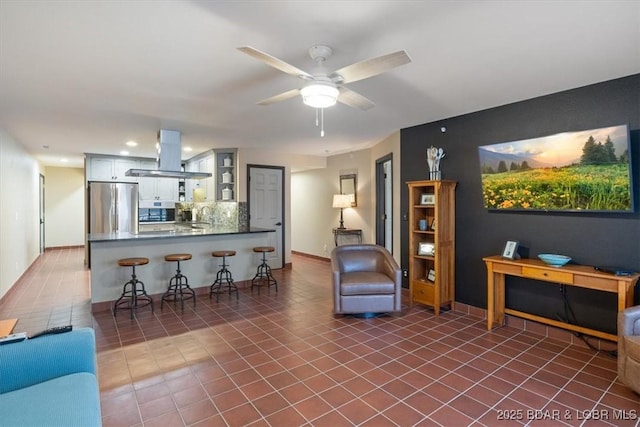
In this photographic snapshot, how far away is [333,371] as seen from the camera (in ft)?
8.87

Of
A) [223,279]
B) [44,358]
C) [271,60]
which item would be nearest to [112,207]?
[223,279]

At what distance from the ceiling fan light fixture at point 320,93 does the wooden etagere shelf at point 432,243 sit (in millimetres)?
2099

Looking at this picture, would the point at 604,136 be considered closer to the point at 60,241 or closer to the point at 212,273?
the point at 212,273

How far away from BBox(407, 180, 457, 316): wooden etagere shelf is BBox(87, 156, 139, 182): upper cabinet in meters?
6.42

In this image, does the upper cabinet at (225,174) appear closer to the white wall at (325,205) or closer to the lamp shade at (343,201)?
the lamp shade at (343,201)

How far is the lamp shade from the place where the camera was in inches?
268

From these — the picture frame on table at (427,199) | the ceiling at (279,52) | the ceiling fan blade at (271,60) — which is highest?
the ceiling at (279,52)

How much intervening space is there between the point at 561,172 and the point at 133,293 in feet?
16.1

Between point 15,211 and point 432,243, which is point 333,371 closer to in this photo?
point 432,243

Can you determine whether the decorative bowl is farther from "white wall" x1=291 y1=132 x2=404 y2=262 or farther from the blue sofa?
the blue sofa

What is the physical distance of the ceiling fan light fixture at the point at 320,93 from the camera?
2.29m

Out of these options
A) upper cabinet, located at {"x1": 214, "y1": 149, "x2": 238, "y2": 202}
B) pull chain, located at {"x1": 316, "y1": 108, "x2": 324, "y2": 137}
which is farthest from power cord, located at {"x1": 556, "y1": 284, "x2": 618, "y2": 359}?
upper cabinet, located at {"x1": 214, "y1": 149, "x2": 238, "y2": 202}

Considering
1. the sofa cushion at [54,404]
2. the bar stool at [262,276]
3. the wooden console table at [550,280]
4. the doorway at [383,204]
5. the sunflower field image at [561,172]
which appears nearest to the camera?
the sofa cushion at [54,404]

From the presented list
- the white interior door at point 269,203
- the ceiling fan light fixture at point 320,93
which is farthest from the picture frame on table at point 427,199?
the white interior door at point 269,203
